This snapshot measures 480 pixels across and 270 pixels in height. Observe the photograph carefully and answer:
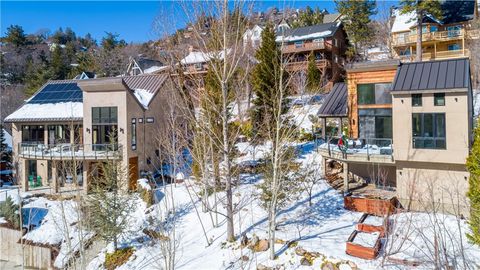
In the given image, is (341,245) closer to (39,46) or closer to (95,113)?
(95,113)

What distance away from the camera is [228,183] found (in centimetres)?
1291

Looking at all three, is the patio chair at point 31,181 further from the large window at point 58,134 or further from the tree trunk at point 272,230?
the tree trunk at point 272,230

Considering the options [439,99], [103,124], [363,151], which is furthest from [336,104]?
[103,124]

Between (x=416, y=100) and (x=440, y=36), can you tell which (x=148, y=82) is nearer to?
(x=416, y=100)

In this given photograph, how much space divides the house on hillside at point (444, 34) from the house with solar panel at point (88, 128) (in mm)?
27716

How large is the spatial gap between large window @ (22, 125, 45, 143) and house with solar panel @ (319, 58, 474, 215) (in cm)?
2177

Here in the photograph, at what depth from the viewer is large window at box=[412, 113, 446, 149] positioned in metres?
14.3

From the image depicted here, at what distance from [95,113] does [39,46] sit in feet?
173

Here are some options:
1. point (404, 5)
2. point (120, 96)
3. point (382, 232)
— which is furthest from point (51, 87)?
point (404, 5)

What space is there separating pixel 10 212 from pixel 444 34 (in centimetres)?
4156

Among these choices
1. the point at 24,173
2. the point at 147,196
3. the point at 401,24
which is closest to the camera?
the point at 147,196

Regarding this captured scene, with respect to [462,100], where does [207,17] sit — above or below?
above

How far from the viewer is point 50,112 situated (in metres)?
25.0

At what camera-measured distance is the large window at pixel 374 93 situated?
698 inches
